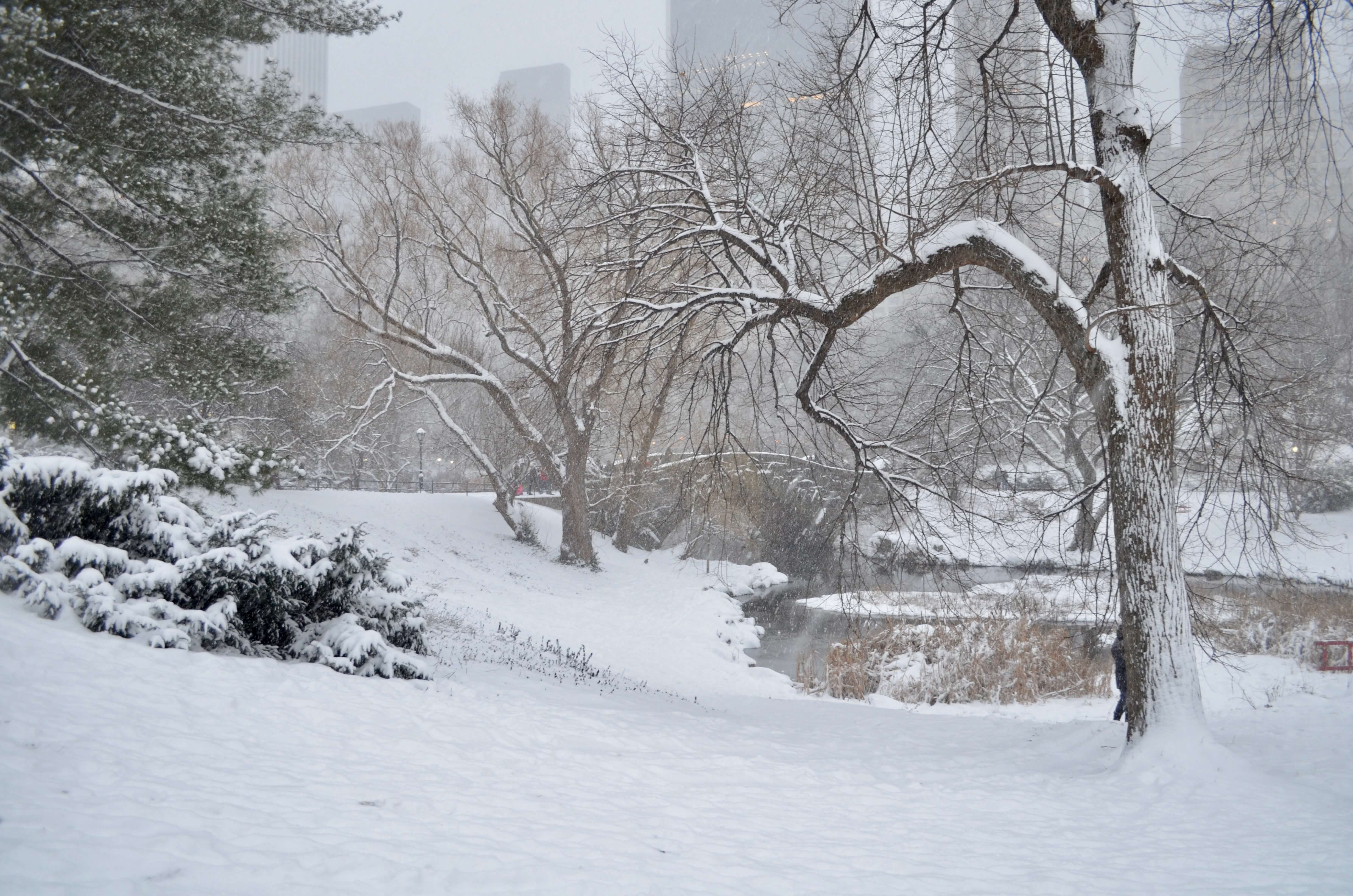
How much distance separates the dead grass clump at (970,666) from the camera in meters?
12.1

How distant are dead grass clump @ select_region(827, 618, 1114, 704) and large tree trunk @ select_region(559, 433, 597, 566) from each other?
1006 cm

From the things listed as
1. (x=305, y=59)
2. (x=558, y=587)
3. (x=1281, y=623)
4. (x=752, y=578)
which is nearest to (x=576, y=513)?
(x=558, y=587)

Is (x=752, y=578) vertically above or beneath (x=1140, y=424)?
beneath

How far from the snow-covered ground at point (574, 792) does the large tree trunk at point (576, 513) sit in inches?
497

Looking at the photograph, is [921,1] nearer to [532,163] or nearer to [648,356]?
[648,356]

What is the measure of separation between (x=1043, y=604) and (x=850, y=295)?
10373 mm

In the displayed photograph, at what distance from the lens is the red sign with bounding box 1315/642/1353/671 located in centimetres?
1159

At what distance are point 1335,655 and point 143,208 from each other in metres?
16.9

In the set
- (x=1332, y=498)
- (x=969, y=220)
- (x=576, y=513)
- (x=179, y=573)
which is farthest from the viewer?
(x=576, y=513)

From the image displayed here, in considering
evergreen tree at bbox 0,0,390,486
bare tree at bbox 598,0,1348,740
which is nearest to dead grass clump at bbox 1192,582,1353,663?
bare tree at bbox 598,0,1348,740

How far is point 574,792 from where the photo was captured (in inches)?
197

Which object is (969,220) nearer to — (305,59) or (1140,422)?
(1140,422)

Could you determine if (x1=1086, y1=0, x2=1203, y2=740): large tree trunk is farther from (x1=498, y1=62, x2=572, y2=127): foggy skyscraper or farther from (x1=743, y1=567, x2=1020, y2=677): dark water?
(x1=498, y1=62, x2=572, y2=127): foggy skyscraper

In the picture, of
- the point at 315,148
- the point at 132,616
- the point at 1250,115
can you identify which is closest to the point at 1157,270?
the point at 1250,115
